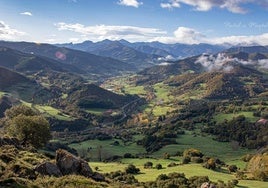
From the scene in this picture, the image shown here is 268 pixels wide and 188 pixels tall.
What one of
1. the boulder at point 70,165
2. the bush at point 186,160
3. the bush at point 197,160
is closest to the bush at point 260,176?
the bush at point 197,160

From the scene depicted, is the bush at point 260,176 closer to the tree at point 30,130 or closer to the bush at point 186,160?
the bush at point 186,160

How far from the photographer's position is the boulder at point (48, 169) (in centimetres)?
5553

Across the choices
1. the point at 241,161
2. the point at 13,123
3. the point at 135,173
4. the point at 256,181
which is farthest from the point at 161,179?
the point at 241,161

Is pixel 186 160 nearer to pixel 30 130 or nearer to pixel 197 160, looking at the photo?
pixel 197 160

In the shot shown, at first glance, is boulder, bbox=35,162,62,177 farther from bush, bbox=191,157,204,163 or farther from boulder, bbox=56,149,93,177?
bush, bbox=191,157,204,163

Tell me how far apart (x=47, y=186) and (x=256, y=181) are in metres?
84.7

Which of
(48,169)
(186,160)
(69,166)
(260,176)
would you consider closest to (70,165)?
(69,166)

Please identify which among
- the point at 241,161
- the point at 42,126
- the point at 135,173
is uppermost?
the point at 42,126

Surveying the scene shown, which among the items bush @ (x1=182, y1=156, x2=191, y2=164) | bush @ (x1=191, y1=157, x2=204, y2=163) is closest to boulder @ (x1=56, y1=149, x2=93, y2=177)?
bush @ (x1=182, y1=156, x2=191, y2=164)

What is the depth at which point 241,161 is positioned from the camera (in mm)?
183875

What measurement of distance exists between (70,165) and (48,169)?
16.3 feet

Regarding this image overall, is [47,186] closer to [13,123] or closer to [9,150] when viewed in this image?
[9,150]

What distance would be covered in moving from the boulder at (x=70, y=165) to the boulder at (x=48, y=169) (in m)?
2.41

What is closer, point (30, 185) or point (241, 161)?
point (30, 185)
